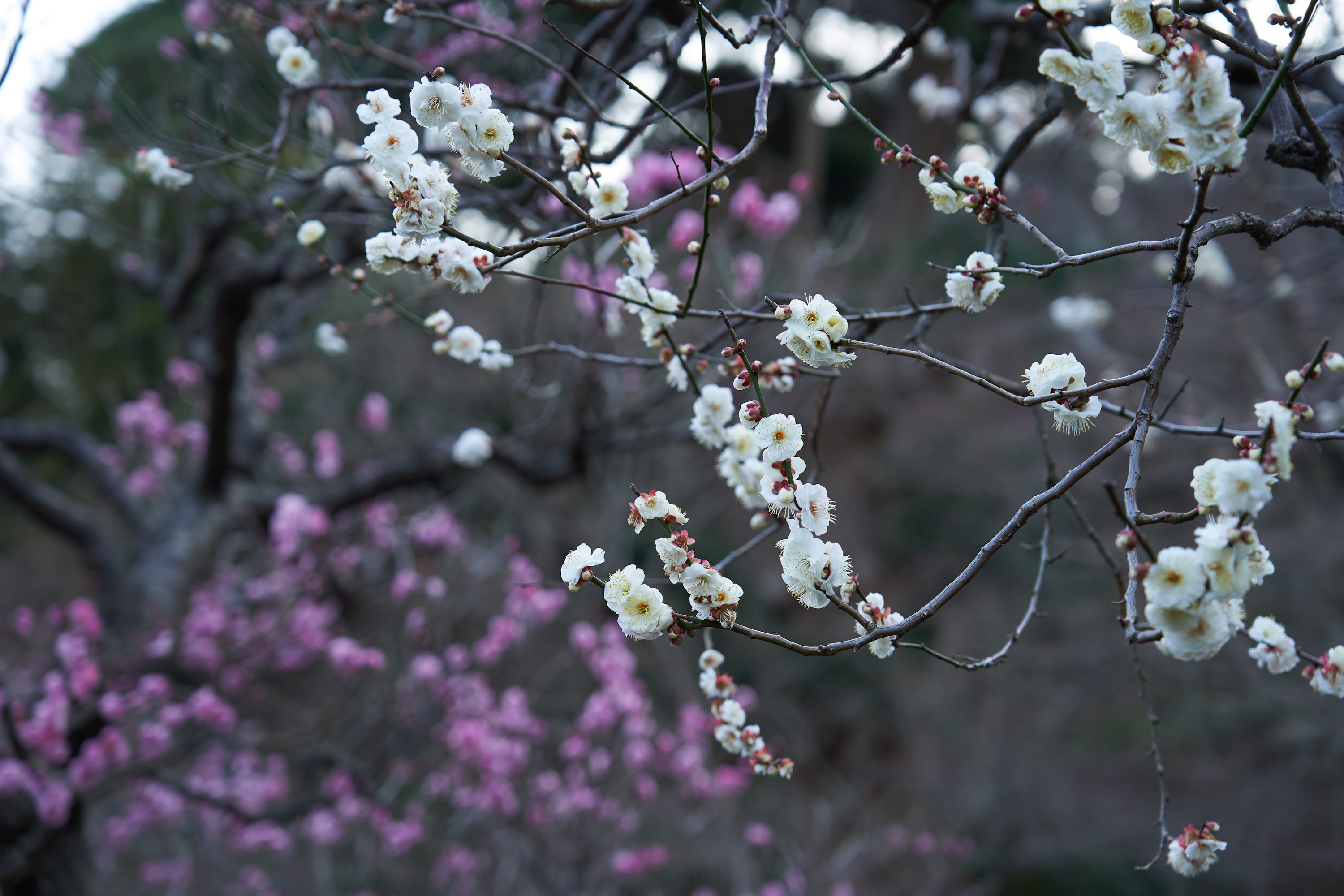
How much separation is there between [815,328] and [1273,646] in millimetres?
903

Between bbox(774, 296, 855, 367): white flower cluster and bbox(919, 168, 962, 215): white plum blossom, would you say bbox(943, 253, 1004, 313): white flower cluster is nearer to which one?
bbox(919, 168, 962, 215): white plum blossom

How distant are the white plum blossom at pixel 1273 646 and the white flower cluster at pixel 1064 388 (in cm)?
42

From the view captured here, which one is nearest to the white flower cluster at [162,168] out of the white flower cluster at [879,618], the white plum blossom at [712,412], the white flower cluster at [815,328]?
the white plum blossom at [712,412]

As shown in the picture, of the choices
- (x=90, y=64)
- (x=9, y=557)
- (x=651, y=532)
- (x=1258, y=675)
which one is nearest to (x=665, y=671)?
(x=651, y=532)

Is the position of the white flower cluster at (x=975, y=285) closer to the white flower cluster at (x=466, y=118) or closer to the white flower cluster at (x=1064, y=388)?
the white flower cluster at (x=1064, y=388)

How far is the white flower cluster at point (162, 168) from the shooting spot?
1771 mm

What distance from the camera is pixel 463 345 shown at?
185 centimetres

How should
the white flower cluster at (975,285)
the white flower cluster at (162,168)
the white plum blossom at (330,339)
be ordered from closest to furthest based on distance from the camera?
the white flower cluster at (975,285), the white flower cluster at (162,168), the white plum blossom at (330,339)

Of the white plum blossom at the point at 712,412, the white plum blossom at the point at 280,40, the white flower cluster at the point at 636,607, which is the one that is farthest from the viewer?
the white plum blossom at the point at 280,40

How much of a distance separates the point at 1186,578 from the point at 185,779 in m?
5.56

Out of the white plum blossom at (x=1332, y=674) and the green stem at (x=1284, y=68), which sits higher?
the green stem at (x=1284, y=68)

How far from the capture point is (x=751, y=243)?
5.19 metres

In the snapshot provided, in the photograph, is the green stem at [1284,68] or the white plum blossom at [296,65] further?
the white plum blossom at [296,65]

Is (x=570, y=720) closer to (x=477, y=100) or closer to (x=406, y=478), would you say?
(x=406, y=478)
